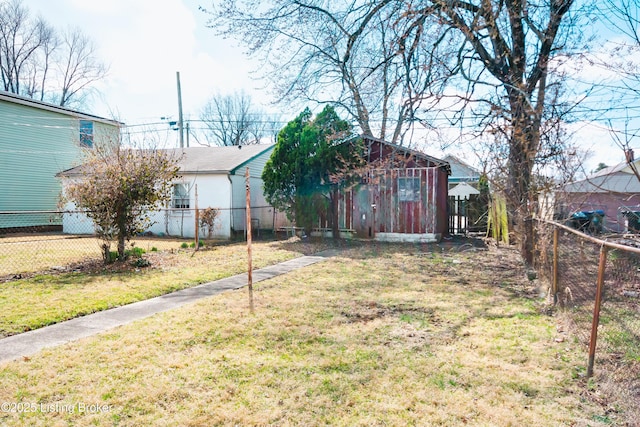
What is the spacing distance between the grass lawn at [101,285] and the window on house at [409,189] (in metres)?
5.36

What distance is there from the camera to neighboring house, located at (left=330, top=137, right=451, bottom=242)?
14.6 meters

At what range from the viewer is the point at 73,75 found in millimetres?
32312

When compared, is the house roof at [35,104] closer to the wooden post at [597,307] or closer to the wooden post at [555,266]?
the wooden post at [555,266]

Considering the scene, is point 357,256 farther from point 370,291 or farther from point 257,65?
point 257,65

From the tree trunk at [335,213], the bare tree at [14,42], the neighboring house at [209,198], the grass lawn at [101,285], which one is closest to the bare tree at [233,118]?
the bare tree at [14,42]

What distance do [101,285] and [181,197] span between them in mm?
→ 10135

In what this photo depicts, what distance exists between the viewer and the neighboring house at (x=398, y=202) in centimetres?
1459

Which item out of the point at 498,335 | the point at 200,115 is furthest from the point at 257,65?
the point at 200,115

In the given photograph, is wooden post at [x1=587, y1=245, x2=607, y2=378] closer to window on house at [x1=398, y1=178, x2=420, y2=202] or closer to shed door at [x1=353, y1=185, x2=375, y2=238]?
window on house at [x1=398, y1=178, x2=420, y2=202]

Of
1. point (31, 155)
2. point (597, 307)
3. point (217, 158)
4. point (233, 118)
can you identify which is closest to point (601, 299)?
point (597, 307)

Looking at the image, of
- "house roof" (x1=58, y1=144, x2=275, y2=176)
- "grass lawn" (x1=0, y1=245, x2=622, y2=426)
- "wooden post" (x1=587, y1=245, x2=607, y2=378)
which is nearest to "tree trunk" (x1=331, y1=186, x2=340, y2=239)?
"house roof" (x1=58, y1=144, x2=275, y2=176)

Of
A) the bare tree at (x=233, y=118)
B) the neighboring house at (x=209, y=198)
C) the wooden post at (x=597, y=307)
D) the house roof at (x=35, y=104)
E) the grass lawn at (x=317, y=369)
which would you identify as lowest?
the grass lawn at (x=317, y=369)

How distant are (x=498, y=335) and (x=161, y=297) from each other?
5221mm

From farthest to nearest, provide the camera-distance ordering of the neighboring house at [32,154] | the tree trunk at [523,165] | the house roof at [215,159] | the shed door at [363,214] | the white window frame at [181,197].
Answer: the neighboring house at [32,154]
the white window frame at [181,197]
the house roof at [215,159]
the shed door at [363,214]
the tree trunk at [523,165]
